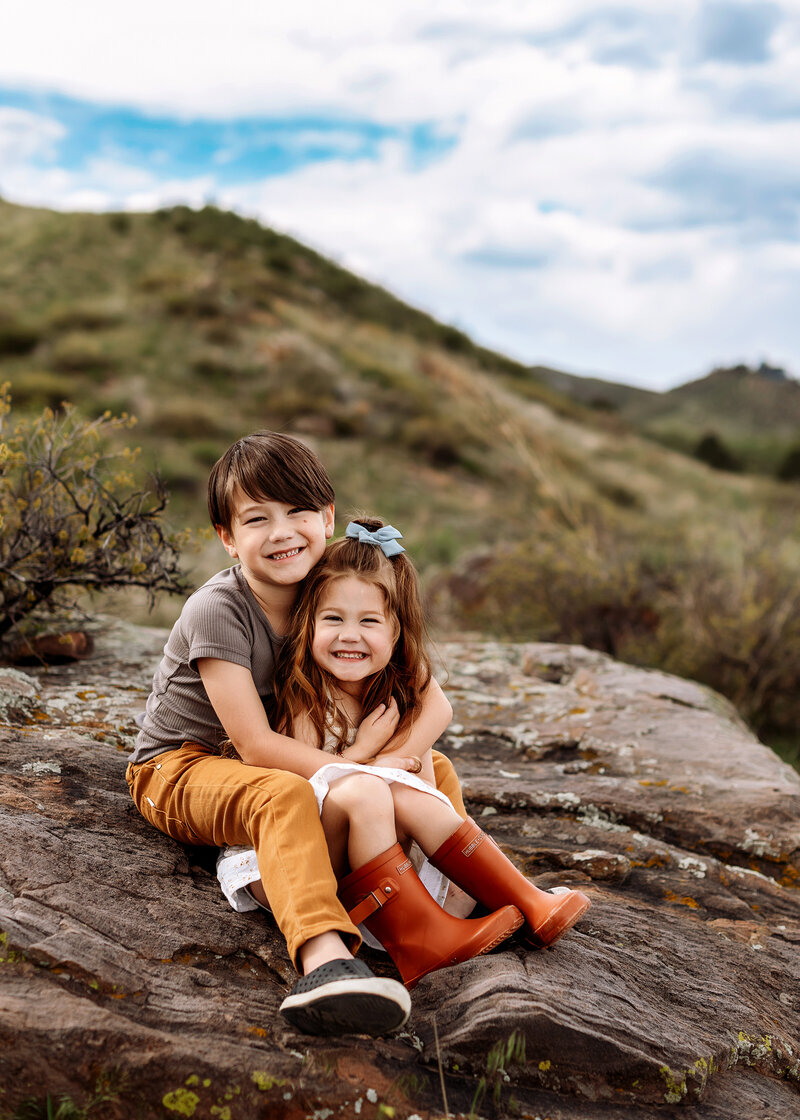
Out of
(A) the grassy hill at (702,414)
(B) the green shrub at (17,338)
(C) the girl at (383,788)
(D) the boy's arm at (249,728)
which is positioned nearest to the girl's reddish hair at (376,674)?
(C) the girl at (383,788)

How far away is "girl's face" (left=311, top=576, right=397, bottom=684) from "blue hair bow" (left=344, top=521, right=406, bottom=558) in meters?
0.14

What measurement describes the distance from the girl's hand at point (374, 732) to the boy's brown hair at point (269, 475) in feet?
2.25

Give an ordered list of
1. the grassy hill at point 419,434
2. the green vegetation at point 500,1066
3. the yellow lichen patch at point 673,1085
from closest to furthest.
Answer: the green vegetation at point 500,1066 → the yellow lichen patch at point 673,1085 → the grassy hill at point 419,434

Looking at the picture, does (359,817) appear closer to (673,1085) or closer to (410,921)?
(410,921)

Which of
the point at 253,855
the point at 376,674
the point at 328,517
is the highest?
the point at 328,517

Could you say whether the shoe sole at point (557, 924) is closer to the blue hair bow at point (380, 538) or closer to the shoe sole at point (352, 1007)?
the shoe sole at point (352, 1007)

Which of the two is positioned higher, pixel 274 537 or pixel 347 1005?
pixel 274 537

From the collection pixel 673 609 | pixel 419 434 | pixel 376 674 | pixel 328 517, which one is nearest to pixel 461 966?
pixel 376 674

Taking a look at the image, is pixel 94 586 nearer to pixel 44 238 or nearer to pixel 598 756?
pixel 598 756

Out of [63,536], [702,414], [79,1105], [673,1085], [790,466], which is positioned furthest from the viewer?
[702,414]

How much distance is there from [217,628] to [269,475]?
1.62 feet

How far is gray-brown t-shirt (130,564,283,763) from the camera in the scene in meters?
2.63

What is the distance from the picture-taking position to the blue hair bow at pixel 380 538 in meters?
2.78

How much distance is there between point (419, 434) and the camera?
17.8 meters
